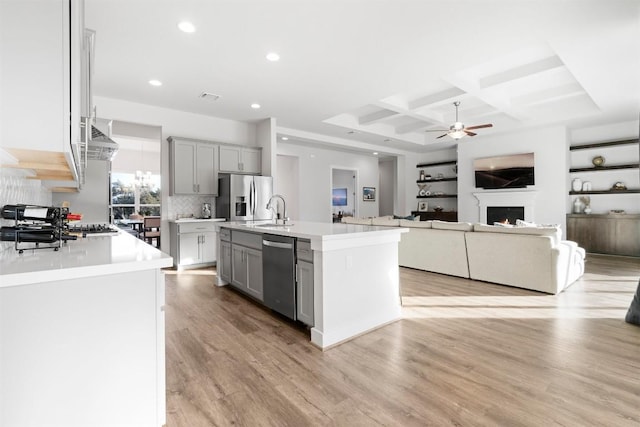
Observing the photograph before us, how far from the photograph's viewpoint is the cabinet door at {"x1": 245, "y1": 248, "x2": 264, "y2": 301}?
10.4ft

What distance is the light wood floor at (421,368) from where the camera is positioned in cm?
160

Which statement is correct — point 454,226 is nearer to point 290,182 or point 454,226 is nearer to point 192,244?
point 192,244

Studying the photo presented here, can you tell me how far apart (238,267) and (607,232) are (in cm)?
720

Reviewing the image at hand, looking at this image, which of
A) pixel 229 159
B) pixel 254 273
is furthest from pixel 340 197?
pixel 254 273

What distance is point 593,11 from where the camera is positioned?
2.71m

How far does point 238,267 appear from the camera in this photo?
3.65 metres

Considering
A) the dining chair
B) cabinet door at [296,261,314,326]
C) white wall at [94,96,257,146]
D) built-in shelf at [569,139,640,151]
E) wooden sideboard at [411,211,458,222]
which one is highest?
white wall at [94,96,257,146]

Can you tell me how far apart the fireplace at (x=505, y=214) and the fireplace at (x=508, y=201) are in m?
0.02

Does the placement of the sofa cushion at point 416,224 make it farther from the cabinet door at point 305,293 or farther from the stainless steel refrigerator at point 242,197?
the cabinet door at point 305,293

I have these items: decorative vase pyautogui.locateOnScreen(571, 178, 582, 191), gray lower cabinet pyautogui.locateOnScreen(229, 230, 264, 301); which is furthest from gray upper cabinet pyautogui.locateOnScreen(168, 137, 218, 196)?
decorative vase pyautogui.locateOnScreen(571, 178, 582, 191)

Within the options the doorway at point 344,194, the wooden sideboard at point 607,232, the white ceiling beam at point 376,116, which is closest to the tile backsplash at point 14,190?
the white ceiling beam at point 376,116

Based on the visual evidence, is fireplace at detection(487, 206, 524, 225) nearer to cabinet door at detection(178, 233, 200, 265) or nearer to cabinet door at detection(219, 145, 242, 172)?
cabinet door at detection(219, 145, 242, 172)

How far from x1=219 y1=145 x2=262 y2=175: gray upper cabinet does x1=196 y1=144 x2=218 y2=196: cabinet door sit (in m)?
0.15

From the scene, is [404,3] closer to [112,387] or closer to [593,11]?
[593,11]
